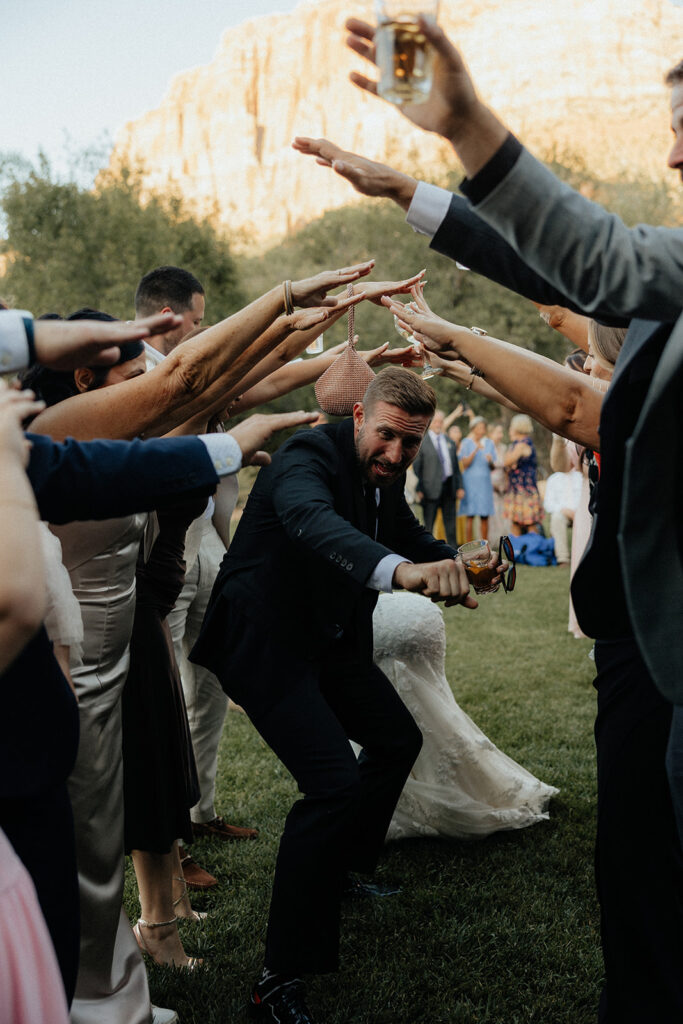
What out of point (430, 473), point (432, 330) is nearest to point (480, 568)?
point (432, 330)

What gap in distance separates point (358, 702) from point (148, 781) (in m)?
0.88

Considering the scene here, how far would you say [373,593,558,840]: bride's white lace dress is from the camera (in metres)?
4.45

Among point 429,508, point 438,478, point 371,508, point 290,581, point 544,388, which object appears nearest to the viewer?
point 544,388

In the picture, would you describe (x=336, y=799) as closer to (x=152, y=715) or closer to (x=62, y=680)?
(x=152, y=715)

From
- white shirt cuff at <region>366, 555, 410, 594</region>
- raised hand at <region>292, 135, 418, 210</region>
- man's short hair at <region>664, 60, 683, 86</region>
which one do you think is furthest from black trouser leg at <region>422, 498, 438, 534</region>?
man's short hair at <region>664, 60, 683, 86</region>

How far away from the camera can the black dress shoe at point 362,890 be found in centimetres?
394

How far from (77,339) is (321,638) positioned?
1.82m

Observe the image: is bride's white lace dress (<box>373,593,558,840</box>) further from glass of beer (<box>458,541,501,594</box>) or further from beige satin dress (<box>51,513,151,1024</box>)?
beige satin dress (<box>51,513,151,1024</box>)

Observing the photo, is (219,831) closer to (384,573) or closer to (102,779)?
(102,779)

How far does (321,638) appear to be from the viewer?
327cm

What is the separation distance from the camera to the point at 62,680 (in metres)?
1.80

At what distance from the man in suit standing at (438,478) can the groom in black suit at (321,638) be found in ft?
34.0

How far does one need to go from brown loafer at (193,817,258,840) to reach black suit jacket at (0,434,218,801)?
3.06 meters

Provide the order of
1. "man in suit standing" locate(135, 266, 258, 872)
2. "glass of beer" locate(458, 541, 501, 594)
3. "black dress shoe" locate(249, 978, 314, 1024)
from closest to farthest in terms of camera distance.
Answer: "black dress shoe" locate(249, 978, 314, 1024) < "glass of beer" locate(458, 541, 501, 594) < "man in suit standing" locate(135, 266, 258, 872)
